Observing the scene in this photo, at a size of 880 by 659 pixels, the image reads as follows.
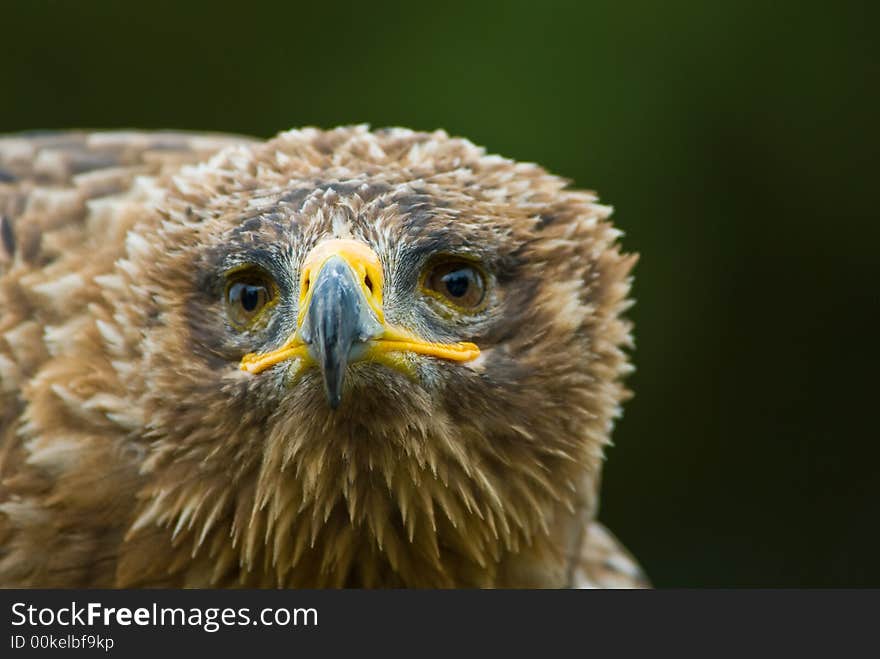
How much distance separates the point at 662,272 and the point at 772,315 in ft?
1.88

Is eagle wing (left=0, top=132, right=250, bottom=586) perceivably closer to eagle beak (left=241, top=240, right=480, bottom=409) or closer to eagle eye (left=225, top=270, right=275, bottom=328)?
eagle eye (left=225, top=270, right=275, bottom=328)

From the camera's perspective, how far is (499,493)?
3039 millimetres

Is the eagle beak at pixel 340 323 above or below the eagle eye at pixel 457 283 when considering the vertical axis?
below

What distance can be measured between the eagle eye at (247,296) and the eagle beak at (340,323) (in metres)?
0.09

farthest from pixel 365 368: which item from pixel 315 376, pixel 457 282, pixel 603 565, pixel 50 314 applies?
pixel 603 565

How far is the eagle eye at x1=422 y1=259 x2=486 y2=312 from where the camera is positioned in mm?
2934

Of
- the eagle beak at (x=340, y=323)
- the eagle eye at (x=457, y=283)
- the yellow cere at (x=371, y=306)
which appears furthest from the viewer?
the eagle eye at (x=457, y=283)

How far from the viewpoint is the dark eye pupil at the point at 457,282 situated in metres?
2.94

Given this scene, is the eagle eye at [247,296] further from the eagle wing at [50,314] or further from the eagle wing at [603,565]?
the eagle wing at [603,565]

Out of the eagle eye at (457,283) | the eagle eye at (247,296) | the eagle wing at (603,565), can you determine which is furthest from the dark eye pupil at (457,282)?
the eagle wing at (603,565)

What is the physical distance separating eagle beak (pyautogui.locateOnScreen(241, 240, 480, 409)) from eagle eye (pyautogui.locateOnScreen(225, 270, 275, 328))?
0.31ft

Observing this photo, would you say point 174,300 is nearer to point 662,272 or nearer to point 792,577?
point 662,272

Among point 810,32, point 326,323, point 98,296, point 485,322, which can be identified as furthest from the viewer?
point 810,32

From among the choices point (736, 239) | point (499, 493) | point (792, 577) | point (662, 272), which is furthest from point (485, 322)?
point (792, 577)
